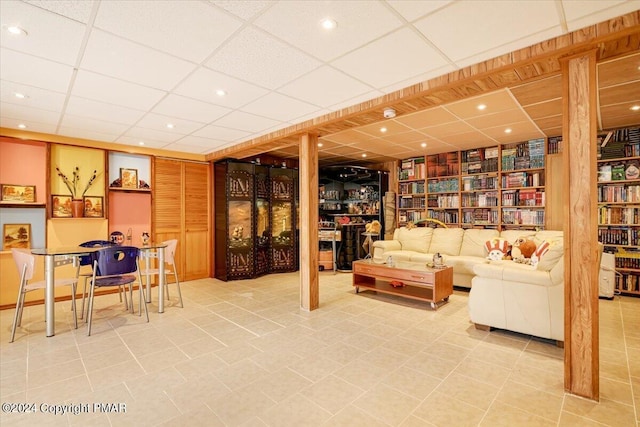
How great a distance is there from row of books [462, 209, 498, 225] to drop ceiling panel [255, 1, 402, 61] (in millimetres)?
5522

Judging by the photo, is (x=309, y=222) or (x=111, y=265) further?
(x=309, y=222)

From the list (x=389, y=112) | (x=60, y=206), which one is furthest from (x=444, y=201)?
(x=60, y=206)

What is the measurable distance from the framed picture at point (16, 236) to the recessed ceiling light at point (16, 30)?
12.6 ft

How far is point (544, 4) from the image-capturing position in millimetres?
1960

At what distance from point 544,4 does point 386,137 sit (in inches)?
149

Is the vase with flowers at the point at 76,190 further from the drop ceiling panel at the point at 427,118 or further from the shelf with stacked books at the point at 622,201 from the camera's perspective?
the shelf with stacked books at the point at 622,201

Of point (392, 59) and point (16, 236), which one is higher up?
point (392, 59)

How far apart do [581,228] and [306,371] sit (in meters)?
2.41

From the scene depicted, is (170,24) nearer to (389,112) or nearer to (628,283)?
(389,112)

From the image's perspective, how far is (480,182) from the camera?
6.74m

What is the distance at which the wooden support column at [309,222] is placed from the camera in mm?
4438

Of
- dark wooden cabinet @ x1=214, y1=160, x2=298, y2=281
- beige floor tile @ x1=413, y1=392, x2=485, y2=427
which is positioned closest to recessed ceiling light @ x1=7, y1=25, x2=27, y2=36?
beige floor tile @ x1=413, y1=392, x2=485, y2=427

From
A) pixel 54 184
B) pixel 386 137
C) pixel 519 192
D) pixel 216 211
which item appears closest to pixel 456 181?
pixel 519 192

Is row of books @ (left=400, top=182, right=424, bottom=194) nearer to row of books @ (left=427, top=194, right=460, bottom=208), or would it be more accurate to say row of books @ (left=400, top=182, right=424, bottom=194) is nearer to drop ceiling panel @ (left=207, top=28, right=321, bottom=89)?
row of books @ (left=427, top=194, right=460, bottom=208)
